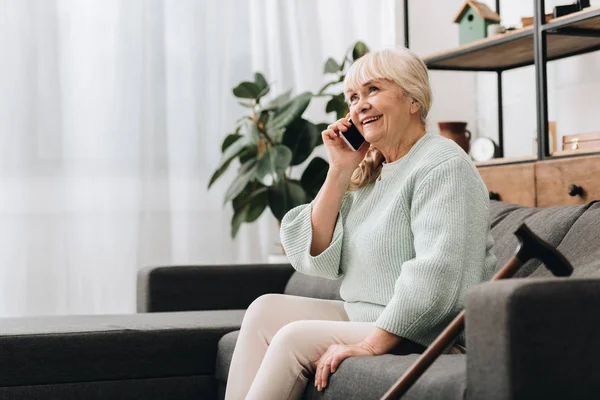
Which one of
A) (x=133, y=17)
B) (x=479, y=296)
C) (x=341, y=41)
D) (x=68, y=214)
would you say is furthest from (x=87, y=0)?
(x=479, y=296)

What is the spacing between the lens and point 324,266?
2.14 metres

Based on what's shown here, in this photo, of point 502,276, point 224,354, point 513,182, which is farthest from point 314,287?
point 502,276

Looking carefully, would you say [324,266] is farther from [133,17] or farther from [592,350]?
[133,17]

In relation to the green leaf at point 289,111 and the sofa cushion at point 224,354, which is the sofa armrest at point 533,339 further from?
the green leaf at point 289,111

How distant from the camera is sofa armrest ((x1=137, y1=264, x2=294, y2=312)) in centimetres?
314

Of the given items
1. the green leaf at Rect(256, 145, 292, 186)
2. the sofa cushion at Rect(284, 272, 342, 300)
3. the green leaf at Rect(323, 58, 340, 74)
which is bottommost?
the sofa cushion at Rect(284, 272, 342, 300)

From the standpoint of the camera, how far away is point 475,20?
3.38m

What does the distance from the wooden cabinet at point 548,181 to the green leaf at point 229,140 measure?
1315 mm

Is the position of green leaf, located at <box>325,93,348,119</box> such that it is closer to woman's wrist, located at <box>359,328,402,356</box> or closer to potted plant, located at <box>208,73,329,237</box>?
potted plant, located at <box>208,73,329,237</box>

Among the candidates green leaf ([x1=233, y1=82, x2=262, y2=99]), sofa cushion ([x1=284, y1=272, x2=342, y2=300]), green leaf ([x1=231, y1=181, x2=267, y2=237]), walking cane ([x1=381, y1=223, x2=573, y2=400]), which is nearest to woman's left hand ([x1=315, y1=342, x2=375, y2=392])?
walking cane ([x1=381, y1=223, x2=573, y2=400])

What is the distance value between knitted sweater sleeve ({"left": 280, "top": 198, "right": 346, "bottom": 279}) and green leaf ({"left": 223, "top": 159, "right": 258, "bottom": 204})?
148 centimetres

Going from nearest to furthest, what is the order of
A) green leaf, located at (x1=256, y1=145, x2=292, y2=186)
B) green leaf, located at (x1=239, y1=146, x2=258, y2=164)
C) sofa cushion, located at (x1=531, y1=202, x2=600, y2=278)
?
sofa cushion, located at (x1=531, y1=202, x2=600, y2=278), green leaf, located at (x1=256, y1=145, x2=292, y2=186), green leaf, located at (x1=239, y1=146, x2=258, y2=164)

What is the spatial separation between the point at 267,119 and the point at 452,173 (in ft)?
6.95

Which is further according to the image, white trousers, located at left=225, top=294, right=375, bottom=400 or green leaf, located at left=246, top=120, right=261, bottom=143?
green leaf, located at left=246, top=120, right=261, bottom=143
